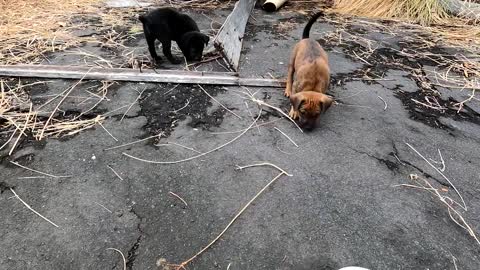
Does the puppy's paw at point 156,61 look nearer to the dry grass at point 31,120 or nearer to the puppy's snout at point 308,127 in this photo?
the dry grass at point 31,120

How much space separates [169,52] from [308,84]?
1.92 metres

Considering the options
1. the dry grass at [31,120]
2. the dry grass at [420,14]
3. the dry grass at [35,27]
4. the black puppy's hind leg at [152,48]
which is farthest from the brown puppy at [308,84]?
the dry grass at [420,14]

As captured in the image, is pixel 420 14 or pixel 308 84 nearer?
pixel 308 84

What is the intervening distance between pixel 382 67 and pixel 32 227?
4484mm

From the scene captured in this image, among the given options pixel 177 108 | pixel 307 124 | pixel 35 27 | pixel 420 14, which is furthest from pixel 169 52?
pixel 420 14

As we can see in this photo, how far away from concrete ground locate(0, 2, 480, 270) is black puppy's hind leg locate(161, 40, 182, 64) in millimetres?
666

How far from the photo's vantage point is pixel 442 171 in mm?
3074

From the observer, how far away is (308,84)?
3627mm

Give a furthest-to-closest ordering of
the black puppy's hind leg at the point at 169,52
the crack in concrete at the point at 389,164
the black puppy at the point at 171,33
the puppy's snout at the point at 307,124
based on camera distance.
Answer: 1. the black puppy's hind leg at the point at 169,52
2. the black puppy at the point at 171,33
3. the puppy's snout at the point at 307,124
4. the crack in concrete at the point at 389,164

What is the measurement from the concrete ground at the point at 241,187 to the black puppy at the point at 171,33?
70 cm

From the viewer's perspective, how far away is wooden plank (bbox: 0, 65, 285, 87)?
4133mm

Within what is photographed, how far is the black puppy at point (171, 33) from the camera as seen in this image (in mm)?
4285

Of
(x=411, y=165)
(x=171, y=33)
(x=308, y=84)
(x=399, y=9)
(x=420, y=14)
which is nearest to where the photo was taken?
(x=411, y=165)

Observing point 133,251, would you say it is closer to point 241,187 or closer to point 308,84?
point 241,187
